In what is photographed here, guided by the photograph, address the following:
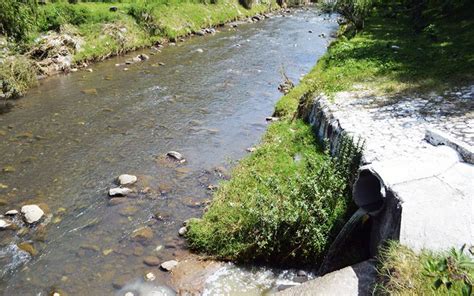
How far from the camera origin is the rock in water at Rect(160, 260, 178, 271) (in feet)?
29.3

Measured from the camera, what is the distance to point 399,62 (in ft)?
54.5

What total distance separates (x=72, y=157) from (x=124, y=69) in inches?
438

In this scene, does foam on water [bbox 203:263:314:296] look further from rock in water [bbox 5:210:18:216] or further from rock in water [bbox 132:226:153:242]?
rock in water [bbox 5:210:18:216]

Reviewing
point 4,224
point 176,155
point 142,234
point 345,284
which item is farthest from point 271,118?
point 345,284

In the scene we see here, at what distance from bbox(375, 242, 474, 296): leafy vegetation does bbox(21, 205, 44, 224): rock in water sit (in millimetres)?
8244

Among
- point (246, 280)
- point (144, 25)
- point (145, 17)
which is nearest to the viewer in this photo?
point (246, 280)

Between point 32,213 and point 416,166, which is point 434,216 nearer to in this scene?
point 416,166

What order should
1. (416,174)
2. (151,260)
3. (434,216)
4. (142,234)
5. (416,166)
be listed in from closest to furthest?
(434,216) → (416,174) → (416,166) → (151,260) → (142,234)

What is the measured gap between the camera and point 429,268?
548cm

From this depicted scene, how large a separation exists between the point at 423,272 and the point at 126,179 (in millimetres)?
8822

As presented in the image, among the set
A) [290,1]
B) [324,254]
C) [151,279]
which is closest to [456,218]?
[324,254]

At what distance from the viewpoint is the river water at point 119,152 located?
940cm

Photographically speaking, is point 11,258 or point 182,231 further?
point 182,231

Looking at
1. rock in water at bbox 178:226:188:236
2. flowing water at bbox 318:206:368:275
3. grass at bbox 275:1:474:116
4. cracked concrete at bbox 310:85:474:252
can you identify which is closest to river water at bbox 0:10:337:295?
rock in water at bbox 178:226:188:236
